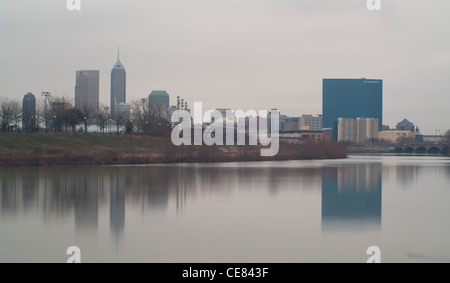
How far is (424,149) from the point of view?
156250 millimetres

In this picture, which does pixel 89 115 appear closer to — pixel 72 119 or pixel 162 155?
pixel 72 119

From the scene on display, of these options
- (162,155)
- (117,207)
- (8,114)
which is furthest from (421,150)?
(117,207)

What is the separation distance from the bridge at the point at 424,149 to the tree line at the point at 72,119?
82.0 m

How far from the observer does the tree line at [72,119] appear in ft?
273

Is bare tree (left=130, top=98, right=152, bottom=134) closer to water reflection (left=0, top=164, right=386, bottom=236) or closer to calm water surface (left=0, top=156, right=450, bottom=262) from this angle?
water reflection (left=0, top=164, right=386, bottom=236)

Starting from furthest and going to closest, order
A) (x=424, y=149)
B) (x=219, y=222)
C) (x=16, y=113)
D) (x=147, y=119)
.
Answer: (x=424, y=149) < (x=147, y=119) < (x=16, y=113) < (x=219, y=222)

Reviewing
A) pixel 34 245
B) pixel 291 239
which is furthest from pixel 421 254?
pixel 34 245

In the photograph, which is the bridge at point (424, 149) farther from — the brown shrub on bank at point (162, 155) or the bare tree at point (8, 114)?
the bare tree at point (8, 114)

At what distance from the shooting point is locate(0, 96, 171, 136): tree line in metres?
83.2

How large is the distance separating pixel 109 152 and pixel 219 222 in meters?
41.5

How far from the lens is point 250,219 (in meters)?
18.8

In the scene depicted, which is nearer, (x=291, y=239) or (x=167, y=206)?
(x=291, y=239)
